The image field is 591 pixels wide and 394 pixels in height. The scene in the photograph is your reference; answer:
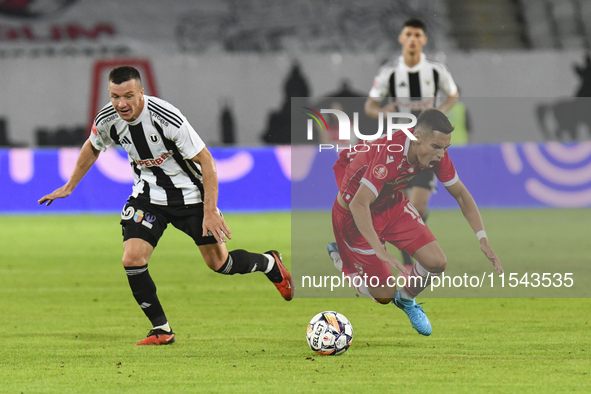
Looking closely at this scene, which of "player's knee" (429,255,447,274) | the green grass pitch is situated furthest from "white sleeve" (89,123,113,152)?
"player's knee" (429,255,447,274)

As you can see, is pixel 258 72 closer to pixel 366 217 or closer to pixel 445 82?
pixel 445 82

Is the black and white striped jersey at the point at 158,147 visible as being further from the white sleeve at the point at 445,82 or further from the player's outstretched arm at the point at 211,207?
the white sleeve at the point at 445,82

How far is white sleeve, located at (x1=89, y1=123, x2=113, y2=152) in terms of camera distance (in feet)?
16.9

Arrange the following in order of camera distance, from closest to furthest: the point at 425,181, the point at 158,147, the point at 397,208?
the point at 158,147
the point at 397,208
the point at 425,181

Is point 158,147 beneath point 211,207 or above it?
above

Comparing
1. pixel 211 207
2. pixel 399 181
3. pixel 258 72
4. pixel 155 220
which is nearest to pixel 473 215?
pixel 399 181

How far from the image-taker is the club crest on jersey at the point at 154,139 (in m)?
5.03

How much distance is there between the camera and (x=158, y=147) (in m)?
5.08

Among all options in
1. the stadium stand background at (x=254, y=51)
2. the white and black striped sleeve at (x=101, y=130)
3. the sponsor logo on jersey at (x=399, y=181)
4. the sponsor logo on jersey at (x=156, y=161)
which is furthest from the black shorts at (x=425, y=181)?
the stadium stand background at (x=254, y=51)

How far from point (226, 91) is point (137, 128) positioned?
1524 cm

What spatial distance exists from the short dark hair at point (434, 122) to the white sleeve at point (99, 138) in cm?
186

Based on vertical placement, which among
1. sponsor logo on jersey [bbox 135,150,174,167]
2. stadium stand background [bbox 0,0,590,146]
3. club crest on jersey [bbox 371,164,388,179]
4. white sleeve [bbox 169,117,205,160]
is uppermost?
stadium stand background [bbox 0,0,590,146]

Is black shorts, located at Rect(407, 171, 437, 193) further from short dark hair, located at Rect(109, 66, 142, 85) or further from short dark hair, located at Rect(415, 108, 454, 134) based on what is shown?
short dark hair, located at Rect(109, 66, 142, 85)

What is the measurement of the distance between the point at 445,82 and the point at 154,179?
10.2 feet
